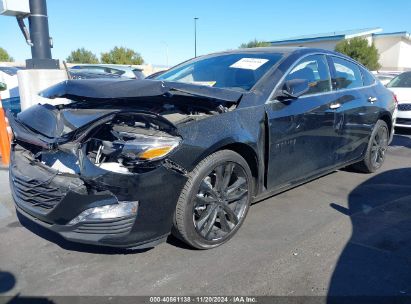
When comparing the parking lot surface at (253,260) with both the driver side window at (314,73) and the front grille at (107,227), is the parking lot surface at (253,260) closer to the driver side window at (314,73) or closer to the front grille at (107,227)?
the front grille at (107,227)

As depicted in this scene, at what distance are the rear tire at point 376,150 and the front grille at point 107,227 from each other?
375cm

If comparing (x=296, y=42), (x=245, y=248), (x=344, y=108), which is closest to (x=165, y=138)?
(x=245, y=248)

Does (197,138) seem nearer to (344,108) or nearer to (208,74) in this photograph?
(208,74)

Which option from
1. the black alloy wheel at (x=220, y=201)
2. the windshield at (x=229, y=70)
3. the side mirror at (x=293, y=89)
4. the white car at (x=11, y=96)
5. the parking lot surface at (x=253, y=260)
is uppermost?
the windshield at (x=229, y=70)

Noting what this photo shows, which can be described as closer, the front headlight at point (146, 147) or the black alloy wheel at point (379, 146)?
the front headlight at point (146, 147)

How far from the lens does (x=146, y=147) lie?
2645mm

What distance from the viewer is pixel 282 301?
102 inches

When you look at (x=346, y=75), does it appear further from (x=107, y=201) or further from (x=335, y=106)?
(x=107, y=201)

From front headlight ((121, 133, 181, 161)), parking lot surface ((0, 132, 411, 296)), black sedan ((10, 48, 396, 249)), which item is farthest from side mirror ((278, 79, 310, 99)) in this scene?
front headlight ((121, 133, 181, 161))

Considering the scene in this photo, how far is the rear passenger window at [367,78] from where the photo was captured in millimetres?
5148

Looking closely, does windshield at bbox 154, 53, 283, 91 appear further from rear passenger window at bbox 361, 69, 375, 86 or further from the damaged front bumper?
rear passenger window at bbox 361, 69, 375, 86

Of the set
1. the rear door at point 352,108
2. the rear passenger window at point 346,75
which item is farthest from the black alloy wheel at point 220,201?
the rear passenger window at point 346,75

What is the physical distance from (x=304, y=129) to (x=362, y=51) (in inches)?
1387

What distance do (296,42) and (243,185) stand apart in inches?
1649
